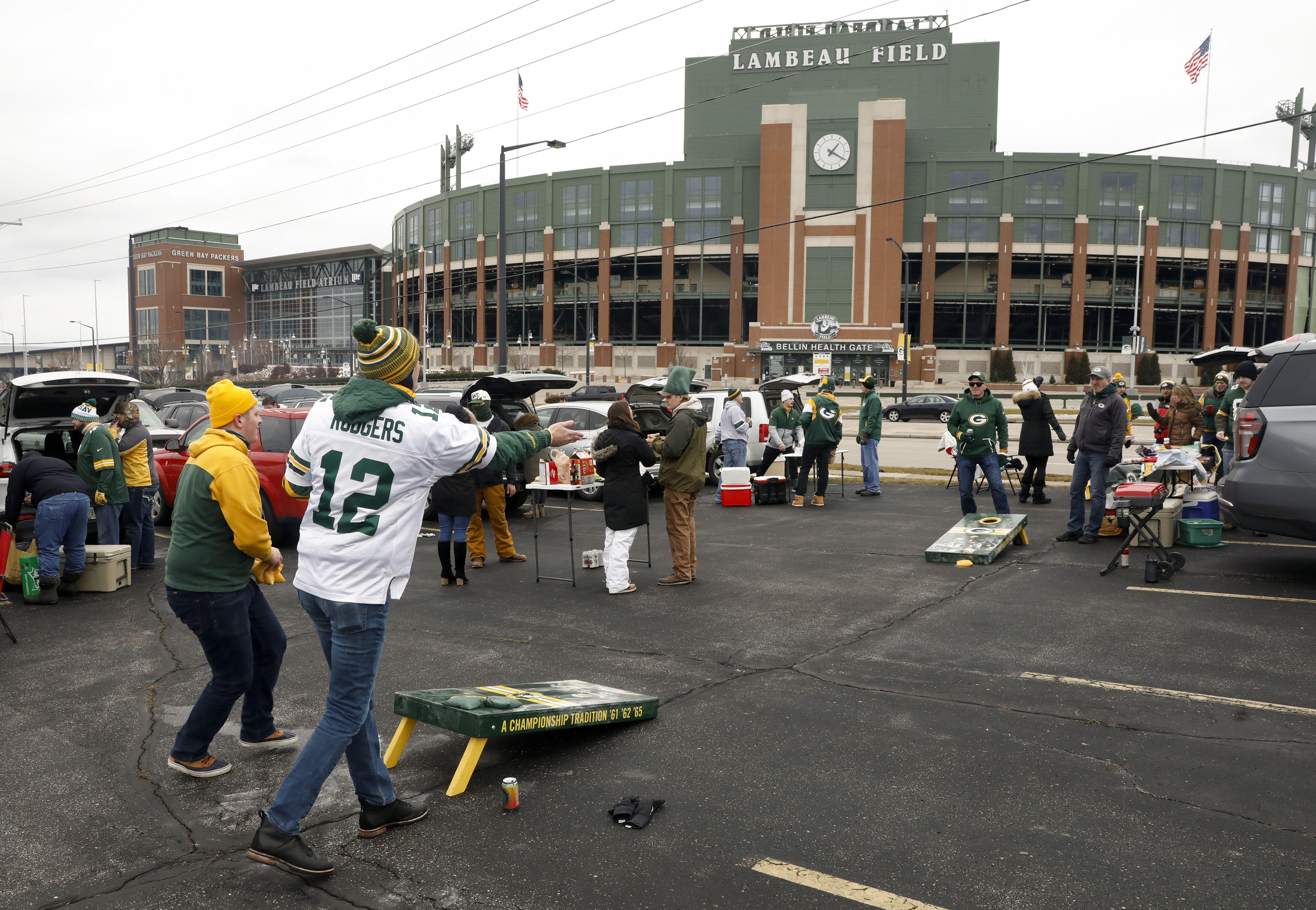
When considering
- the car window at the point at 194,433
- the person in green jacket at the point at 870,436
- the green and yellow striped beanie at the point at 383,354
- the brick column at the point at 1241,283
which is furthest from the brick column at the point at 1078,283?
the green and yellow striped beanie at the point at 383,354

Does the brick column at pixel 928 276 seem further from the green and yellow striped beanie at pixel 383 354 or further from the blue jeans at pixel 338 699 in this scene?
the blue jeans at pixel 338 699

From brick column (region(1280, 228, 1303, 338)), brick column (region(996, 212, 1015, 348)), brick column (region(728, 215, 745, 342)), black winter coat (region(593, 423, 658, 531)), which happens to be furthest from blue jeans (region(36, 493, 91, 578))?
brick column (region(1280, 228, 1303, 338))

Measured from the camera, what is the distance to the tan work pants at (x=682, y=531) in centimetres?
967

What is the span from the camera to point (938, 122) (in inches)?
3056

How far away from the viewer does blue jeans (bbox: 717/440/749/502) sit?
54.9 ft

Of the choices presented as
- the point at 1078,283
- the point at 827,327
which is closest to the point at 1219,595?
the point at 827,327

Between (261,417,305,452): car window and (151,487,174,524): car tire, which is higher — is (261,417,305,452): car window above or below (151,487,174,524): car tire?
above

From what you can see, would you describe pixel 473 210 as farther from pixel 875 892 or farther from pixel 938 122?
pixel 875 892

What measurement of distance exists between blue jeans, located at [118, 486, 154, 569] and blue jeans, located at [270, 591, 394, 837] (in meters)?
7.52

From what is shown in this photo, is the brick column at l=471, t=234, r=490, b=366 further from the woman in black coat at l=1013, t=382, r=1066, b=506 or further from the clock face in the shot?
the woman in black coat at l=1013, t=382, r=1066, b=506

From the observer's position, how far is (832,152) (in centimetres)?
6556

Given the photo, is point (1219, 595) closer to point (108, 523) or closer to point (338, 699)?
point (338, 699)

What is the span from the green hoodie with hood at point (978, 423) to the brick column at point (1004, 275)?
58.8m

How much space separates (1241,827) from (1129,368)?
71.1 m
